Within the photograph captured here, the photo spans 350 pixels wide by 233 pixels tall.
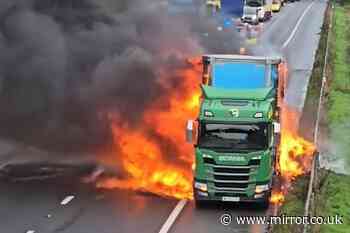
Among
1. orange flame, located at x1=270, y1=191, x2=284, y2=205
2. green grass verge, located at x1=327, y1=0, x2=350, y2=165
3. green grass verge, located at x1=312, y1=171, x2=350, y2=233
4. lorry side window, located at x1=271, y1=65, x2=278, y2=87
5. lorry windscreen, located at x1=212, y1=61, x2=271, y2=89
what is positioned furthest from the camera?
green grass verge, located at x1=327, y1=0, x2=350, y2=165

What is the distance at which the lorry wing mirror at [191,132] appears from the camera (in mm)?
18484

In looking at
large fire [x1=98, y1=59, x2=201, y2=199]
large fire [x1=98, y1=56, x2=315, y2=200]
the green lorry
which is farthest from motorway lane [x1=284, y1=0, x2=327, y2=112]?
the green lorry

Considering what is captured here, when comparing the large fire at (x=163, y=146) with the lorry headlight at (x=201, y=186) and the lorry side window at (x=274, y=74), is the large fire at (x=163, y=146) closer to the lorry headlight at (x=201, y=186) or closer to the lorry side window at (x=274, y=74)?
the lorry headlight at (x=201, y=186)

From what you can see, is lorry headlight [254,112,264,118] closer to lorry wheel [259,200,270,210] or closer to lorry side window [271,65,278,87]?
lorry wheel [259,200,270,210]

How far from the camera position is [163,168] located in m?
21.8

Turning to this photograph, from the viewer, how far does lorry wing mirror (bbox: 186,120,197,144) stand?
60.6 ft

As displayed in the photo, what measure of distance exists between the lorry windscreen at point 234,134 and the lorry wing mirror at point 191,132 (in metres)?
0.17

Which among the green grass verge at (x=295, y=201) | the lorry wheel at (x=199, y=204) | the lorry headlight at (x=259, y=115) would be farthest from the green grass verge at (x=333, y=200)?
the lorry wheel at (x=199, y=204)

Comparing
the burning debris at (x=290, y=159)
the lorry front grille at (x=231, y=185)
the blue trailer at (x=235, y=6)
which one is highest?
the blue trailer at (x=235, y=6)

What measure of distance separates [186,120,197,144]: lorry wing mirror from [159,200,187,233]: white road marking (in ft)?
5.68

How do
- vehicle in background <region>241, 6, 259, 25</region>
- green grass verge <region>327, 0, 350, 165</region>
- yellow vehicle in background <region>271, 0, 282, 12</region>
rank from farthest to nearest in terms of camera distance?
1. yellow vehicle in background <region>271, 0, 282, 12</region>
2. vehicle in background <region>241, 6, 259, 25</region>
3. green grass verge <region>327, 0, 350, 165</region>

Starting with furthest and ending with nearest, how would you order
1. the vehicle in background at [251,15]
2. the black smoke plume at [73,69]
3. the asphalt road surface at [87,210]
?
the vehicle in background at [251,15]
the black smoke plume at [73,69]
the asphalt road surface at [87,210]

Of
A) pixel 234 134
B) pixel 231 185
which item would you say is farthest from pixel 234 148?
pixel 231 185

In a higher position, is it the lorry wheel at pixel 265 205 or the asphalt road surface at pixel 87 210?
the lorry wheel at pixel 265 205
